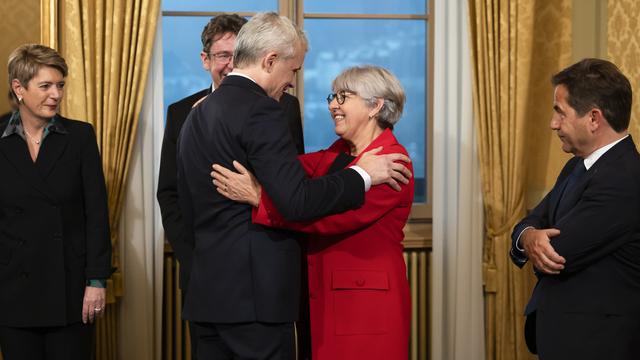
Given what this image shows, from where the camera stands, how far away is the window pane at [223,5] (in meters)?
4.62

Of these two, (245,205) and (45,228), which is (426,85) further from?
(245,205)

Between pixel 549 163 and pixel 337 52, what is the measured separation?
1336 millimetres

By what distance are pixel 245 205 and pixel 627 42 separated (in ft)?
7.26

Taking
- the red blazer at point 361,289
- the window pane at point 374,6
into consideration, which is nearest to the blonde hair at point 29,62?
the red blazer at point 361,289

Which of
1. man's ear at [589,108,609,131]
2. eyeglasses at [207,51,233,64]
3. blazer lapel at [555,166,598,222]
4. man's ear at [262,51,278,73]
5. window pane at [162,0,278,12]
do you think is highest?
window pane at [162,0,278,12]

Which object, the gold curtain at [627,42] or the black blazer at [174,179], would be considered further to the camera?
the gold curtain at [627,42]

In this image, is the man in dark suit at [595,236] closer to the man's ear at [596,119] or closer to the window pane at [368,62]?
the man's ear at [596,119]

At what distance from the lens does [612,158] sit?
8.50 feet

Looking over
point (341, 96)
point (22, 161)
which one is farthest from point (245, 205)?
point (22, 161)

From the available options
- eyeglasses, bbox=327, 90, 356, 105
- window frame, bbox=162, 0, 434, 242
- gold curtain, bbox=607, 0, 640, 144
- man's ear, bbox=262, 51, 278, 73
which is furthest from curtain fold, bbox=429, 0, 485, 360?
man's ear, bbox=262, 51, 278, 73

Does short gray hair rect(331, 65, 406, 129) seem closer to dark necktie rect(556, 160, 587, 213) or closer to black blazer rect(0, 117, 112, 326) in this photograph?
dark necktie rect(556, 160, 587, 213)

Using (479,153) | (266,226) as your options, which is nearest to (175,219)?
(266,226)

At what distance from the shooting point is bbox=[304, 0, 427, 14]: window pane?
473 centimetres

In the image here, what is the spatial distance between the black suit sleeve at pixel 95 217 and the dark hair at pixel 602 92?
1.80m
